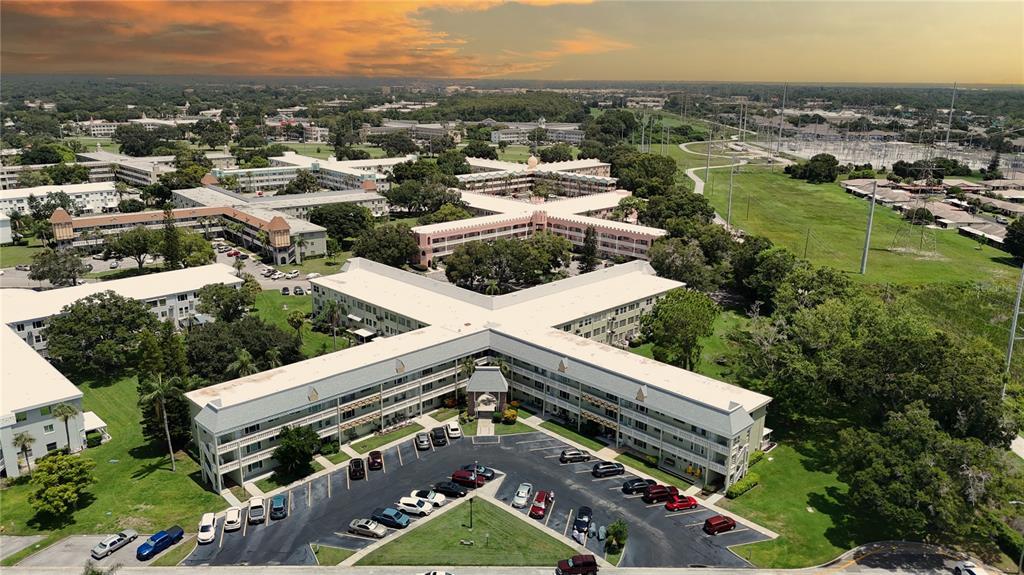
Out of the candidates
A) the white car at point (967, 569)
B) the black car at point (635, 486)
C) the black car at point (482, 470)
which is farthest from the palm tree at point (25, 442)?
the white car at point (967, 569)

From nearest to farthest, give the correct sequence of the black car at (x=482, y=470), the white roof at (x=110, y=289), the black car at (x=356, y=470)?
the black car at (x=356, y=470)
the black car at (x=482, y=470)
the white roof at (x=110, y=289)

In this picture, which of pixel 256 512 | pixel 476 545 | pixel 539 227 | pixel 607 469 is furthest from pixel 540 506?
pixel 539 227

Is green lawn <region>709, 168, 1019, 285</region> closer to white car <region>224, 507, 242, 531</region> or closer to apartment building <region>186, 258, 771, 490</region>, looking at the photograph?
apartment building <region>186, 258, 771, 490</region>

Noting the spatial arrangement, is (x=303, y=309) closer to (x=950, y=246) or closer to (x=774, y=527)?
(x=774, y=527)

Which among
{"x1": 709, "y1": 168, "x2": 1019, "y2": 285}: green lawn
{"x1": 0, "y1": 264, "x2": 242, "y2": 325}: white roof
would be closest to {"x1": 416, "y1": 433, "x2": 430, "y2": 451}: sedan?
{"x1": 0, "y1": 264, "x2": 242, "y2": 325}: white roof

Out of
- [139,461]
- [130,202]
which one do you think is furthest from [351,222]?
[139,461]

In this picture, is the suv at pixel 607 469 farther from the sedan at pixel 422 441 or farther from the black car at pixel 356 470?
the black car at pixel 356 470
